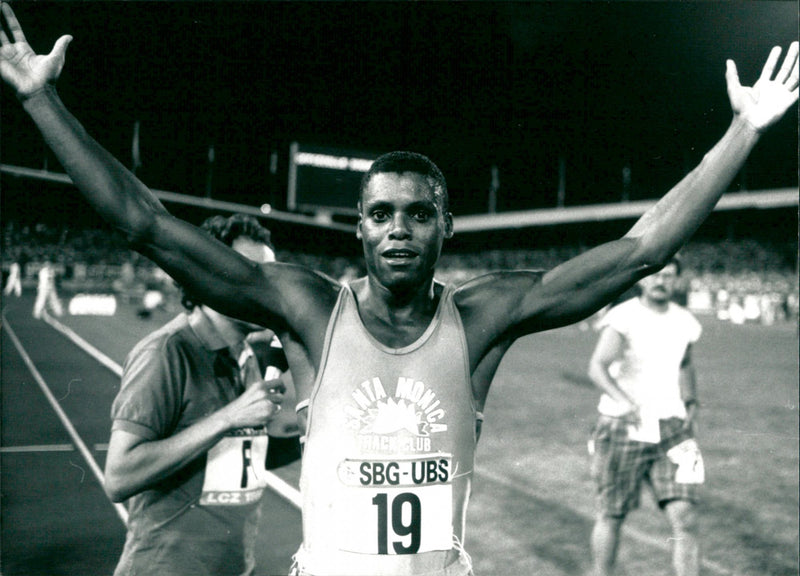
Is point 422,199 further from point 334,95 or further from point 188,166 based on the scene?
point 188,166

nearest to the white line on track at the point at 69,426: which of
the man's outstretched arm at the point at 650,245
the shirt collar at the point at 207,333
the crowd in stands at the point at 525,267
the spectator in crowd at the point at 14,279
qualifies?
the shirt collar at the point at 207,333

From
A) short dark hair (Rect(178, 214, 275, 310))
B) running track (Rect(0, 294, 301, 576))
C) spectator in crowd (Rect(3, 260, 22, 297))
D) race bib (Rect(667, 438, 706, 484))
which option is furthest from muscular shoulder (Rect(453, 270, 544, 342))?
spectator in crowd (Rect(3, 260, 22, 297))

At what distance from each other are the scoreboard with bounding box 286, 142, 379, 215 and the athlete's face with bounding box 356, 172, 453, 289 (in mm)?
21136

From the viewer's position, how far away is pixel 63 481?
A: 6418mm

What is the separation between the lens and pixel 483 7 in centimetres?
819

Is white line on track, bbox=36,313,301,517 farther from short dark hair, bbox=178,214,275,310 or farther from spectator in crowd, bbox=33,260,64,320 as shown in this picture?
short dark hair, bbox=178,214,275,310

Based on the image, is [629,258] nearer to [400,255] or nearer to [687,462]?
[400,255]

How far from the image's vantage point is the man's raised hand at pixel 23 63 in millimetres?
1815

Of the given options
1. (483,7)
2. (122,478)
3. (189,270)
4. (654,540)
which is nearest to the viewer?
(189,270)

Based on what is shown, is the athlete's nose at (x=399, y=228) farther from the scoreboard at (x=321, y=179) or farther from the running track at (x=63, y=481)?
the scoreboard at (x=321, y=179)

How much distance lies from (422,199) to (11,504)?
539 cm

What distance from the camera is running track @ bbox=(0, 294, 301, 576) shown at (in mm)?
4758

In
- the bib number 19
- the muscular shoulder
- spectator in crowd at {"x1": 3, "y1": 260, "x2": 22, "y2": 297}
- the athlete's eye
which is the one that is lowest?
the bib number 19

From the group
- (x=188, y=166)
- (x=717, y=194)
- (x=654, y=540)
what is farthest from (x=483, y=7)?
(x=188, y=166)
